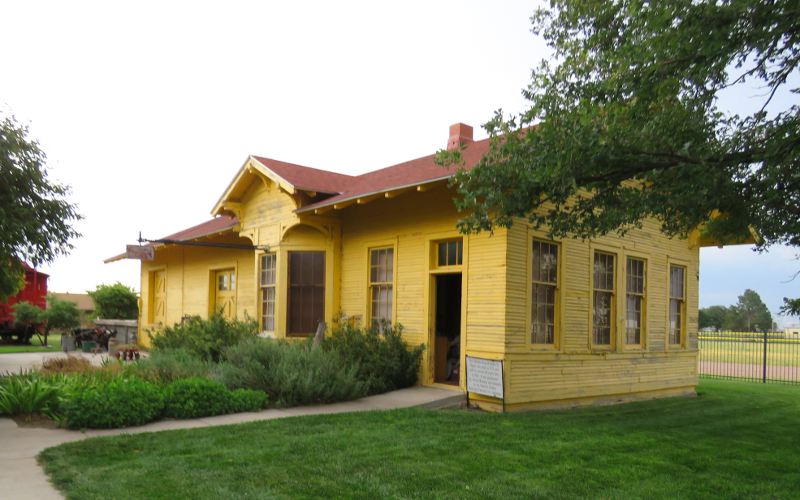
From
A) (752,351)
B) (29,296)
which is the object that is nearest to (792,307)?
(752,351)

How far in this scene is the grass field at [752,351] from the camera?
87.1 feet

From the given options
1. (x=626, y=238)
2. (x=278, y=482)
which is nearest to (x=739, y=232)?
(x=626, y=238)

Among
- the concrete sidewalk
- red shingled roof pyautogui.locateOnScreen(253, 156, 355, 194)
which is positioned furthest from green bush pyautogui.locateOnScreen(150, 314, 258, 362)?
the concrete sidewalk

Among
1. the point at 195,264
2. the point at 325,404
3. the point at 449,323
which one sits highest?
the point at 195,264

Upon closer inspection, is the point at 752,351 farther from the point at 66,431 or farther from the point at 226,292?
the point at 66,431

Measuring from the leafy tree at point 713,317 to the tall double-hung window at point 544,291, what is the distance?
103 m

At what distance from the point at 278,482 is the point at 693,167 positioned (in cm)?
627

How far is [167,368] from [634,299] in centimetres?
989

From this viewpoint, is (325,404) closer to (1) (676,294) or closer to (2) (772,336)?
(1) (676,294)

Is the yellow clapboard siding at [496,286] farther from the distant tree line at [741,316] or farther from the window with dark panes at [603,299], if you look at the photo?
the distant tree line at [741,316]

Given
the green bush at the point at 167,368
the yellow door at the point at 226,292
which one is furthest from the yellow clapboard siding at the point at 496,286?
the yellow door at the point at 226,292

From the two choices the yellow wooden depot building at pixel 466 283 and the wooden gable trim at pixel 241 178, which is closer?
the yellow wooden depot building at pixel 466 283

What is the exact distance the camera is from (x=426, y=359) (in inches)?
511

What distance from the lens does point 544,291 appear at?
1254 centimetres
